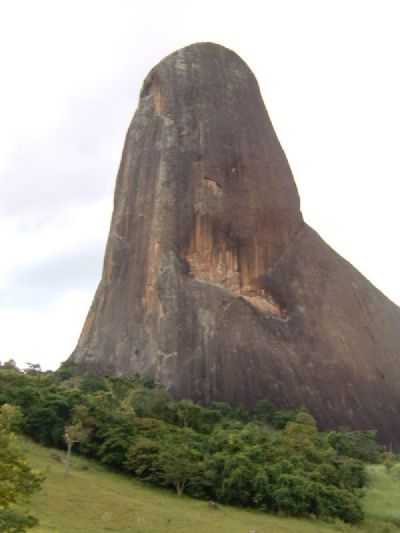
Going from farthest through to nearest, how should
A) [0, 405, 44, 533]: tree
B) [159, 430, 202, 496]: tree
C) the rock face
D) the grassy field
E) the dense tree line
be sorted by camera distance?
the rock face < [159, 430, 202, 496]: tree < the dense tree line < the grassy field < [0, 405, 44, 533]: tree

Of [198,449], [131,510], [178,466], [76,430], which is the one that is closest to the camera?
[131,510]

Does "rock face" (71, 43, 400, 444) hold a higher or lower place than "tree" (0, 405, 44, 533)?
higher

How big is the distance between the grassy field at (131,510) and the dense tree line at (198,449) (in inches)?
18.8

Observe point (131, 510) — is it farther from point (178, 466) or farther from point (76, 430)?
point (76, 430)

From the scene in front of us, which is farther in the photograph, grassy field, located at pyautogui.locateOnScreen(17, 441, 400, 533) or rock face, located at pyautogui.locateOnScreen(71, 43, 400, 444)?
rock face, located at pyautogui.locateOnScreen(71, 43, 400, 444)

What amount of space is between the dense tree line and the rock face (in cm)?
549

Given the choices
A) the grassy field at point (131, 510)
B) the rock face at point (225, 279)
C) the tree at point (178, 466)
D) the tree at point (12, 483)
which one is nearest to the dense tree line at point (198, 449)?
the tree at point (178, 466)

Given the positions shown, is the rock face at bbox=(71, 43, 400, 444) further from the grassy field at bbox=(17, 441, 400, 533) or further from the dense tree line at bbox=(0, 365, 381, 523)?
the grassy field at bbox=(17, 441, 400, 533)

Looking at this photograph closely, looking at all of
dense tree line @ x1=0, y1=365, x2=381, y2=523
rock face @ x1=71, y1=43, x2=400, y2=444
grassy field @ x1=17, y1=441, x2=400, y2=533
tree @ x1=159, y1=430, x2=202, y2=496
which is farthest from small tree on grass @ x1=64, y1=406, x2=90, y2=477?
rock face @ x1=71, y1=43, x2=400, y2=444

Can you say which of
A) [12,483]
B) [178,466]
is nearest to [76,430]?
[178,466]

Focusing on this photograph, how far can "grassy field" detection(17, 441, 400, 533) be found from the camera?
11.7 meters

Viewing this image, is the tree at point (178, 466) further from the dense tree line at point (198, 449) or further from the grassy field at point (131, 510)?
the grassy field at point (131, 510)

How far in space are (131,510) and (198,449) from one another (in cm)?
447

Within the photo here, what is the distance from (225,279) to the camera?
98.6 ft
